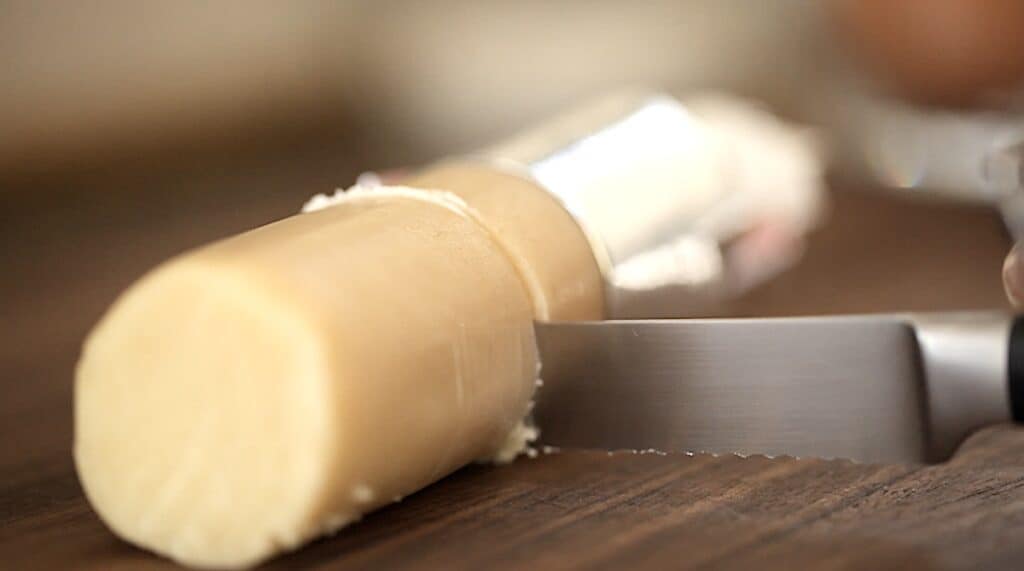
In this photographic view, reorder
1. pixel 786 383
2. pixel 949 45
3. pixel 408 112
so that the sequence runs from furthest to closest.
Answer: pixel 408 112, pixel 949 45, pixel 786 383

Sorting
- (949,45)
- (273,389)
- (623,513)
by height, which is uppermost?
(949,45)

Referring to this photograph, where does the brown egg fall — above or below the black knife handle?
above

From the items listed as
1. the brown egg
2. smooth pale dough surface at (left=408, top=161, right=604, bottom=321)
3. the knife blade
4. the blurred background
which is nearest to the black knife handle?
the knife blade

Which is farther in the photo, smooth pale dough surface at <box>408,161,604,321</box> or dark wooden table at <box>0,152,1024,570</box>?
smooth pale dough surface at <box>408,161,604,321</box>

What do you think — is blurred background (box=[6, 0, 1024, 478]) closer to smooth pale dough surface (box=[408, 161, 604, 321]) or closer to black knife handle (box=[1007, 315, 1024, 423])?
smooth pale dough surface (box=[408, 161, 604, 321])

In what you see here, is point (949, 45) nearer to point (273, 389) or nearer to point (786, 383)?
point (786, 383)

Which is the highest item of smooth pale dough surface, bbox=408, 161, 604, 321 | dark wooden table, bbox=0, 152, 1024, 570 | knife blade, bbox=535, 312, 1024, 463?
smooth pale dough surface, bbox=408, 161, 604, 321

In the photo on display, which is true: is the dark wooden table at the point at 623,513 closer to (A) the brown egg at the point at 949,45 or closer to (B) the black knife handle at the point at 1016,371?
(B) the black knife handle at the point at 1016,371

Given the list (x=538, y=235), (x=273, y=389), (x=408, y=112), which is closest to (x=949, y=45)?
(x=538, y=235)
